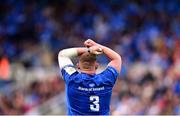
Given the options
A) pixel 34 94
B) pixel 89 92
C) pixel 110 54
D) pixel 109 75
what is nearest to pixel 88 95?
pixel 89 92

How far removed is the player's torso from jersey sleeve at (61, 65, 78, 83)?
0.23ft

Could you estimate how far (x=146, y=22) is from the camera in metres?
22.7

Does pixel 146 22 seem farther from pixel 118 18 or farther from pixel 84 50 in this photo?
pixel 84 50

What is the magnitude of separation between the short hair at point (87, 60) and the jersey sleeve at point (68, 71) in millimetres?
129

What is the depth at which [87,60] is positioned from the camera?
28.6 ft

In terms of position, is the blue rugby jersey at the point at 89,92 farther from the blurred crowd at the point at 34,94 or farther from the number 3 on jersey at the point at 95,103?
the blurred crowd at the point at 34,94

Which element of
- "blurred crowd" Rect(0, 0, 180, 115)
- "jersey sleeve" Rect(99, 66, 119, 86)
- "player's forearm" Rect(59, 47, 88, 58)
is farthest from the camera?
"blurred crowd" Rect(0, 0, 180, 115)

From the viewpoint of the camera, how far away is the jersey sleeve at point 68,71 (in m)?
8.81

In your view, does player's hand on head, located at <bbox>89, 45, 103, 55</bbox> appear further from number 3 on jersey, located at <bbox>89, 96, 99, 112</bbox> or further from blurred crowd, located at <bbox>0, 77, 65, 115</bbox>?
blurred crowd, located at <bbox>0, 77, 65, 115</bbox>

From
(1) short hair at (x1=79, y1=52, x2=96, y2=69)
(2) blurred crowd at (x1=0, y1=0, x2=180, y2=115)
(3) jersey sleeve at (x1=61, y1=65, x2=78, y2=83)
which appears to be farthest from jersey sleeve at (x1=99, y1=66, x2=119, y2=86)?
(2) blurred crowd at (x1=0, y1=0, x2=180, y2=115)

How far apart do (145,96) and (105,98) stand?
345 inches

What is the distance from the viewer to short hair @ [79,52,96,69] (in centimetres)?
871

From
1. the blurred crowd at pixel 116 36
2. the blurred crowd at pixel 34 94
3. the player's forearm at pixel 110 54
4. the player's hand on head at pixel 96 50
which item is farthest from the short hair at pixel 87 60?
the blurred crowd at pixel 34 94

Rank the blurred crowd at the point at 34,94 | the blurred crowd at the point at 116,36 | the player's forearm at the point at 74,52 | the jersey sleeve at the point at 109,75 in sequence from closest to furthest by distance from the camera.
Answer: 1. the jersey sleeve at the point at 109,75
2. the player's forearm at the point at 74,52
3. the blurred crowd at the point at 34,94
4. the blurred crowd at the point at 116,36
